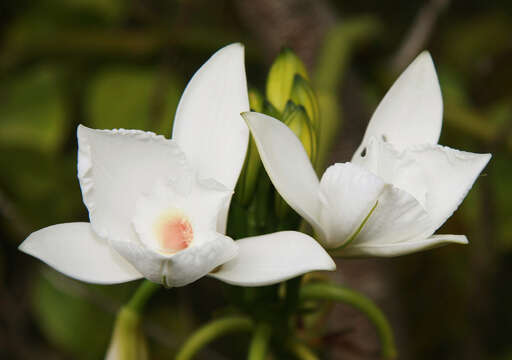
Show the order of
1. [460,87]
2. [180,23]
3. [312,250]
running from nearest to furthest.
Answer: [312,250] → [180,23] → [460,87]

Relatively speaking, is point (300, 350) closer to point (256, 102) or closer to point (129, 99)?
point (256, 102)

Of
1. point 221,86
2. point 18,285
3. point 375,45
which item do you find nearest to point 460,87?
point 375,45

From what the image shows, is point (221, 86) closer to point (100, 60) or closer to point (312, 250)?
point (312, 250)

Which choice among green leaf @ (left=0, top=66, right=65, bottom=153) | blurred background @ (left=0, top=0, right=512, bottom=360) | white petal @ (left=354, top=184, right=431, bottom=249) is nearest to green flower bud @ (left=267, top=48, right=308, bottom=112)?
white petal @ (left=354, top=184, right=431, bottom=249)

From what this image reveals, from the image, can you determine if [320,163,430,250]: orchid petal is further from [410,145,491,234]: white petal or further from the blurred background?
the blurred background

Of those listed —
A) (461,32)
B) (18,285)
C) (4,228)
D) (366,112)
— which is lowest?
(18,285)

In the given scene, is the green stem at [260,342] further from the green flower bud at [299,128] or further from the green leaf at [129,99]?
the green leaf at [129,99]

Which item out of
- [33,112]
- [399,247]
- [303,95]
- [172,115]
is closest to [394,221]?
[399,247]
